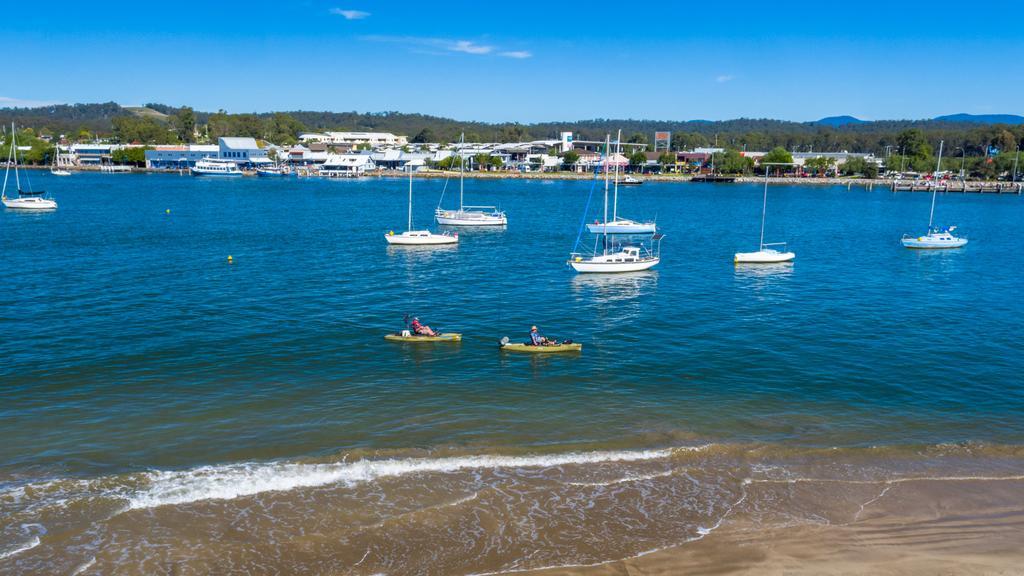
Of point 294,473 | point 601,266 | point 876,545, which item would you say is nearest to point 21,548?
point 294,473

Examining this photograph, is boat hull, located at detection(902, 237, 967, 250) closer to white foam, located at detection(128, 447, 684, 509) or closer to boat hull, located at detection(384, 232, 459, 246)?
boat hull, located at detection(384, 232, 459, 246)

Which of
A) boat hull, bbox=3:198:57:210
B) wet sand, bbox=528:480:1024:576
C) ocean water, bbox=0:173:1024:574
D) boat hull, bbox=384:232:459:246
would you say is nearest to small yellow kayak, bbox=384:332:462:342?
ocean water, bbox=0:173:1024:574

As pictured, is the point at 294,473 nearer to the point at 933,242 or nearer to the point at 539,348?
the point at 539,348

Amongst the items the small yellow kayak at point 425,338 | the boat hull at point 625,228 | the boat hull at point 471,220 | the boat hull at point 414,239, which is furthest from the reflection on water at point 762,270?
the boat hull at point 471,220

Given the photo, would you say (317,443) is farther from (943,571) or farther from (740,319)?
(740,319)

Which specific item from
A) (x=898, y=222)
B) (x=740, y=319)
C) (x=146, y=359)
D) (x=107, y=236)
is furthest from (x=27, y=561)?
(x=898, y=222)

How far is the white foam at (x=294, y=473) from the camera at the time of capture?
75.8ft

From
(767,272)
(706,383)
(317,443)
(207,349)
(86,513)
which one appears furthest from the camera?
(767,272)

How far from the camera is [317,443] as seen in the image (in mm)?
27328

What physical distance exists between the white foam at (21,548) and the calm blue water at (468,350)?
15.5 feet

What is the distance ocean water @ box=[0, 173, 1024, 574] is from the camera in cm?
2117

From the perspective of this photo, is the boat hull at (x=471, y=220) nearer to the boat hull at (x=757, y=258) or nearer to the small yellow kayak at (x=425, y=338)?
the boat hull at (x=757, y=258)

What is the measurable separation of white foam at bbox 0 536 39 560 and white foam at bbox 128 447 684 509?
8.63 ft

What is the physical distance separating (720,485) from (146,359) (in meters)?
30.2
